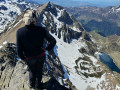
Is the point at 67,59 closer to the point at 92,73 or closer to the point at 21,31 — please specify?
the point at 92,73

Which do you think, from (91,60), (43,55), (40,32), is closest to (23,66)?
(43,55)

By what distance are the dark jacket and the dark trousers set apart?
0.59 m

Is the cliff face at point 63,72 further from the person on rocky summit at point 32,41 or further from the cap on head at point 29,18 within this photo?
the cap on head at point 29,18

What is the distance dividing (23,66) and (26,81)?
4.23 m

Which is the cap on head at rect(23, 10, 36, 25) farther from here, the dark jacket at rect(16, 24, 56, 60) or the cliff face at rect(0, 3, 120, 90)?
the cliff face at rect(0, 3, 120, 90)

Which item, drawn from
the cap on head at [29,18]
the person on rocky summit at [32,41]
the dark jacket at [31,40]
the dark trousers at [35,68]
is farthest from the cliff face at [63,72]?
the cap on head at [29,18]

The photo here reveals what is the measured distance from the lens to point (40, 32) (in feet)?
36.4

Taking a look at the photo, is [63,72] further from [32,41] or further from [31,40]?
[31,40]

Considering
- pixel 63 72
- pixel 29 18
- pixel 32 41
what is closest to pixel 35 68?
pixel 32 41

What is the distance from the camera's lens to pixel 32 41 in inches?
439

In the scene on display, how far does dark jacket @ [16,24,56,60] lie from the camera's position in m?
10.6

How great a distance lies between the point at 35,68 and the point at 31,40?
2824mm

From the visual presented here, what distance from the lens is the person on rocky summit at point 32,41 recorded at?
1058 cm

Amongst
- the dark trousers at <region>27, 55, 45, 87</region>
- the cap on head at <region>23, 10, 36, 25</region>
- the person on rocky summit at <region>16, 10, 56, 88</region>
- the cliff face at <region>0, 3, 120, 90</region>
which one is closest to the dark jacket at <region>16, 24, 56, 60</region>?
the person on rocky summit at <region>16, 10, 56, 88</region>
